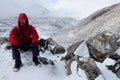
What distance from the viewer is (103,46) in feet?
52.4

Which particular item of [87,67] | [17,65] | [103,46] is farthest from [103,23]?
[17,65]

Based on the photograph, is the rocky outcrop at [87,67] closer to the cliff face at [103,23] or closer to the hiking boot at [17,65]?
the hiking boot at [17,65]

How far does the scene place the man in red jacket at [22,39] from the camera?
1372 centimetres

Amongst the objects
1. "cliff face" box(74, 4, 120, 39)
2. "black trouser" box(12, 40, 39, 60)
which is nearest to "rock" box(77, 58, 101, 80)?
"black trouser" box(12, 40, 39, 60)

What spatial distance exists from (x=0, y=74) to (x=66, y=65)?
279cm

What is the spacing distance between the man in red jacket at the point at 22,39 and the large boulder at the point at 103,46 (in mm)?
3332

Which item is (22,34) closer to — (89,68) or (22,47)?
(22,47)

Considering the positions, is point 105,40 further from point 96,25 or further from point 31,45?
point 96,25

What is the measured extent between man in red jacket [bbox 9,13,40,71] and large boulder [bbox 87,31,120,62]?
3.33 meters

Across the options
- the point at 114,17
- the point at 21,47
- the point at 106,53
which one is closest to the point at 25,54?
the point at 21,47

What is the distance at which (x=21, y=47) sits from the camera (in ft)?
47.4

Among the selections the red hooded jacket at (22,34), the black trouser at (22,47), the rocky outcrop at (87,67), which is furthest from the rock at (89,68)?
the red hooded jacket at (22,34)

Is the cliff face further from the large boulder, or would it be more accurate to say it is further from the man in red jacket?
the man in red jacket

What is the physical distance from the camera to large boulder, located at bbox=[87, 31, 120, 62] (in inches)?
619
